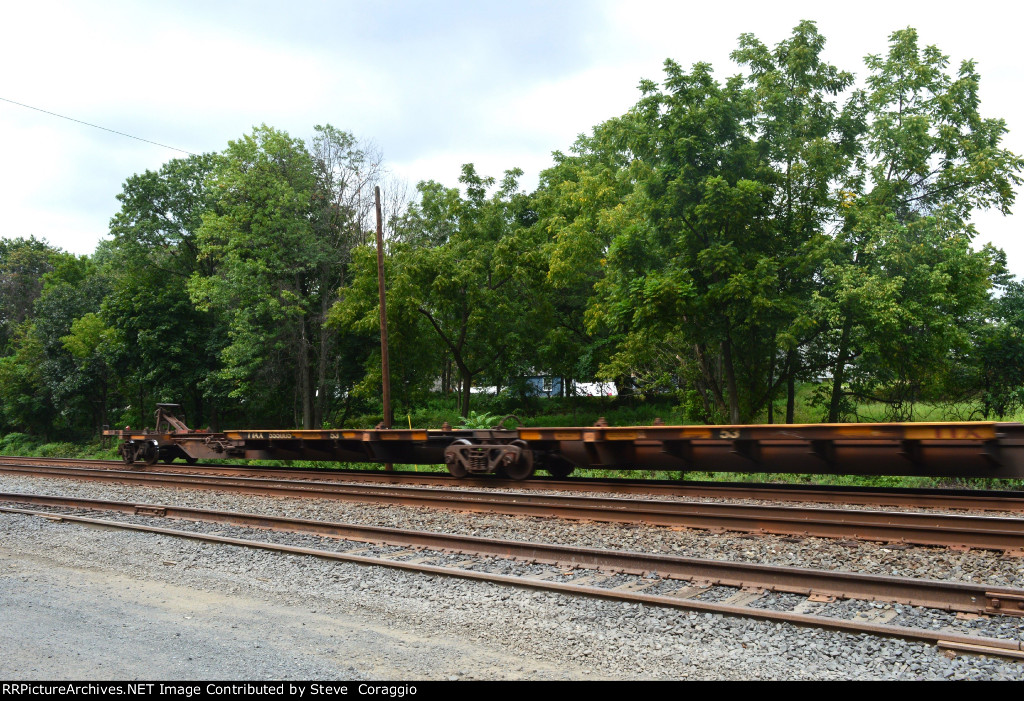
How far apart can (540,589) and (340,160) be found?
30.0 meters

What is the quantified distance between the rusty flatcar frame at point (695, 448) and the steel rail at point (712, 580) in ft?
13.7

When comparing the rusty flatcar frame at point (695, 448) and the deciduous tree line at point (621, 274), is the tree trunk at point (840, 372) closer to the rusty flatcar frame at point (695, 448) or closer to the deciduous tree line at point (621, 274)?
the deciduous tree line at point (621, 274)

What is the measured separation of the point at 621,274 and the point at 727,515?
1378cm

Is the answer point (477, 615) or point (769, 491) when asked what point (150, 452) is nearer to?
point (769, 491)

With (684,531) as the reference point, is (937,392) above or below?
above

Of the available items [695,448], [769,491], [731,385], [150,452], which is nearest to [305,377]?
A: [150,452]

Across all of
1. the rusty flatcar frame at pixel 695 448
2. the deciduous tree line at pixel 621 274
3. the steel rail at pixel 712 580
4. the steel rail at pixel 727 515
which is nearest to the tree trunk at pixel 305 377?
the deciduous tree line at pixel 621 274

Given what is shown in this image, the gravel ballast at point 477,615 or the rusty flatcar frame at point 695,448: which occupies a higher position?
the rusty flatcar frame at point 695,448

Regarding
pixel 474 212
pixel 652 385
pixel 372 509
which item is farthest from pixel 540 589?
pixel 474 212

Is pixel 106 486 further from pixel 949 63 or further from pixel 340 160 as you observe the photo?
pixel 949 63

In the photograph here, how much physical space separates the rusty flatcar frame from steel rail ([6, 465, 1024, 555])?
1.17 m

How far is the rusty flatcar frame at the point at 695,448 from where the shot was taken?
9609 mm

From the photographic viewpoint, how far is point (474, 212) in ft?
100
